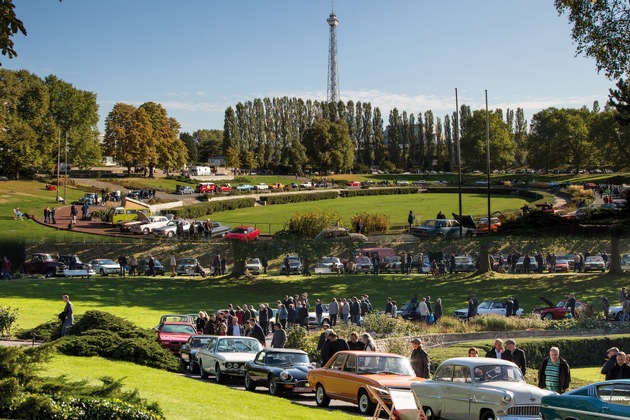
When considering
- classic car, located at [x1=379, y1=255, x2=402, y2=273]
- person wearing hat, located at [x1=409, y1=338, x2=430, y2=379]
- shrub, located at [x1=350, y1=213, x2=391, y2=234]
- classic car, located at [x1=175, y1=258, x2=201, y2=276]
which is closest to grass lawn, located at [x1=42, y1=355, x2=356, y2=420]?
person wearing hat, located at [x1=409, y1=338, x2=430, y2=379]

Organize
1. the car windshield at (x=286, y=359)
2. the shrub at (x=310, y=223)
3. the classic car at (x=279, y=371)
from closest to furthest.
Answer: the classic car at (x=279, y=371), the car windshield at (x=286, y=359), the shrub at (x=310, y=223)

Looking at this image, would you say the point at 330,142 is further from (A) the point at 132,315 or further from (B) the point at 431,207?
(A) the point at 132,315

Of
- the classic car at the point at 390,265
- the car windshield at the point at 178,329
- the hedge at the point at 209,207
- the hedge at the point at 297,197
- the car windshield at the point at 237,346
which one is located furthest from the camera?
the hedge at the point at 297,197

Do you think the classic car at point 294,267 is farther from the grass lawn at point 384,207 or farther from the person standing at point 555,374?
the person standing at point 555,374

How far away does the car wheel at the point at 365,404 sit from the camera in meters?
15.0

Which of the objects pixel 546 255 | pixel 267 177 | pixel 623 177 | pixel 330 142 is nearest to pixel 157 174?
pixel 267 177

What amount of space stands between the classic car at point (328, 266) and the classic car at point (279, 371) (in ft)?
87.5

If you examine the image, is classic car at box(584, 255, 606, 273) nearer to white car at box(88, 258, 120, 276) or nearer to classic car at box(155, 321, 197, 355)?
classic car at box(155, 321, 197, 355)

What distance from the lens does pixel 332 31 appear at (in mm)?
155375

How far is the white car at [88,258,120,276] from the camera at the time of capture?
47.4 meters

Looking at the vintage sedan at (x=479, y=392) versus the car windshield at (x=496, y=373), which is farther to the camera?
the car windshield at (x=496, y=373)

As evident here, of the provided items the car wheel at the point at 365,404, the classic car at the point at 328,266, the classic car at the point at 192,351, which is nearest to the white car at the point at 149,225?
the classic car at the point at 328,266

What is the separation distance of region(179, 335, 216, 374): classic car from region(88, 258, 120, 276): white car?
2647 cm

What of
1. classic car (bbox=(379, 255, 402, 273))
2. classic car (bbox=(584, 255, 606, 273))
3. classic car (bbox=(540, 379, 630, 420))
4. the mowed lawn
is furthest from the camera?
classic car (bbox=(379, 255, 402, 273))
